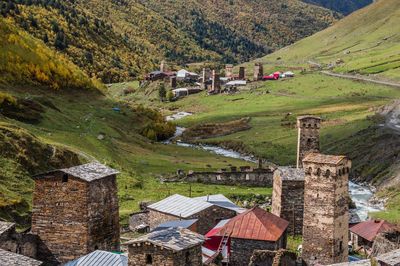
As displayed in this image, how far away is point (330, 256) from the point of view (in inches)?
1695

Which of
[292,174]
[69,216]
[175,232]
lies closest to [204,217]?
[292,174]

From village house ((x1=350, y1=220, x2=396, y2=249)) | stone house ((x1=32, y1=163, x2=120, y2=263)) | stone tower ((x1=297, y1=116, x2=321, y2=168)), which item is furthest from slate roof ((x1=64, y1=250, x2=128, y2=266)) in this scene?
stone tower ((x1=297, y1=116, x2=321, y2=168))

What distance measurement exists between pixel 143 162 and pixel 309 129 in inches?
1222

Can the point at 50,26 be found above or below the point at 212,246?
above

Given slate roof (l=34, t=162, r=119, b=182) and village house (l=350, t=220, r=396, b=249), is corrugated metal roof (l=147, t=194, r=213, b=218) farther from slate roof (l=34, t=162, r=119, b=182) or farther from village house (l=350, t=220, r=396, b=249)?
village house (l=350, t=220, r=396, b=249)

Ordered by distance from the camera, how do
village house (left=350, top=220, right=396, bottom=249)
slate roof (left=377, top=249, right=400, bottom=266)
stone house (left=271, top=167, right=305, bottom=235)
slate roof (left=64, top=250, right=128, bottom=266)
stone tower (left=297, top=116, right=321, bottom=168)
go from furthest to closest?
stone tower (left=297, top=116, right=321, bottom=168) < stone house (left=271, top=167, right=305, bottom=235) < village house (left=350, top=220, right=396, bottom=249) < slate roof (left=64, top=250, right=128, bottom=266) < slate roof (left=377, top=249, right=400, bottom=266)

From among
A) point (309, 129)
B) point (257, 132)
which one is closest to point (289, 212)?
point (309, 129)

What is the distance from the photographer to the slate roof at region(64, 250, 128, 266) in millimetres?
36250

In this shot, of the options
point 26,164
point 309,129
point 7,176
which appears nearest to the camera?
point 7,176

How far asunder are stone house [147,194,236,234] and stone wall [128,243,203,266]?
55.2ft

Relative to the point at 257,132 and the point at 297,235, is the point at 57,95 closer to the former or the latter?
the point at 257,132

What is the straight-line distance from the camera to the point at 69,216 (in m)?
40.2

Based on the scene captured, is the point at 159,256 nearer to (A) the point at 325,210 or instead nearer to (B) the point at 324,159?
(A) the point at 325,210

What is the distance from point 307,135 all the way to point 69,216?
29.6 m
